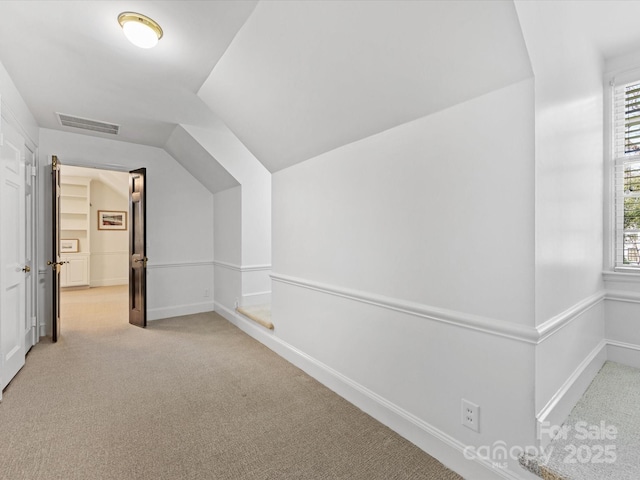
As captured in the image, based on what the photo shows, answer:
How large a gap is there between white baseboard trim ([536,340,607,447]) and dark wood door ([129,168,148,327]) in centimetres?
426

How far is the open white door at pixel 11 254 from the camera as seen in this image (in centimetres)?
240

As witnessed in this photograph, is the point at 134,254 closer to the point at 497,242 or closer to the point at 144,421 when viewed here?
the point at 144,421

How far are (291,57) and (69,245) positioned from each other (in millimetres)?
8050

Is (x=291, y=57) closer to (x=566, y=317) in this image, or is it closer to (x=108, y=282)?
(x=566, y=317)

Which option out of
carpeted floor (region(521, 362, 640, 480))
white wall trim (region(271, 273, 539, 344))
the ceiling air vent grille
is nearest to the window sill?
carpeted floor (region(521, 362, 640, 480))

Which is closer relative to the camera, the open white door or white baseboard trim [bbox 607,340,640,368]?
white baseboard trim [bbox 607,340,640,368]

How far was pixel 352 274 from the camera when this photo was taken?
222cm

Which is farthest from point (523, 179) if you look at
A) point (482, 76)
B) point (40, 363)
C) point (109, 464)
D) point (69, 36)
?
point (40, 363)

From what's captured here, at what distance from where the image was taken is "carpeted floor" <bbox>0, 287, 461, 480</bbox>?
1.62 meters

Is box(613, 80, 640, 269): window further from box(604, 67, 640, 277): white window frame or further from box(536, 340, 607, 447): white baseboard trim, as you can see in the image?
box(536, 340, 607, 447): white baseboard trim

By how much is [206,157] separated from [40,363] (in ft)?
8.89

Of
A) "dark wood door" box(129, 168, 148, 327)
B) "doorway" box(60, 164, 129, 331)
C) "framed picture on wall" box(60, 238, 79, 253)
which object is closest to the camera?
"dark wood door" box(129, 168, 148, 327)

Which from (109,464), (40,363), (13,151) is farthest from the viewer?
(40,363)

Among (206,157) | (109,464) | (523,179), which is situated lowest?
(109,464)
